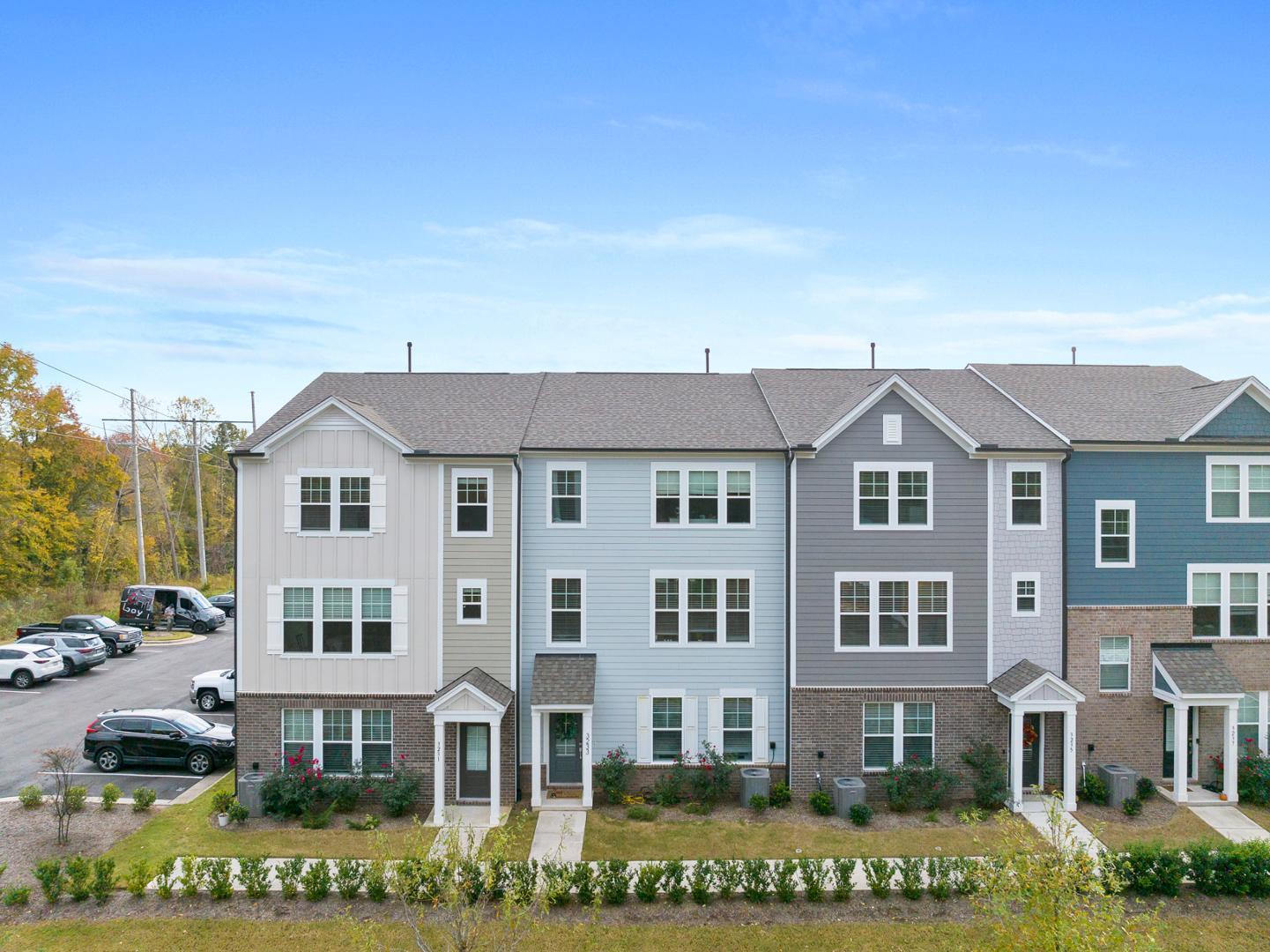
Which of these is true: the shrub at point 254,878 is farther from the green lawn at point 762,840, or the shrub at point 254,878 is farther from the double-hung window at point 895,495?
the double-hung window at point 895,495

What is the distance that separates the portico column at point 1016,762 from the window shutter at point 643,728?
8578 millimetres

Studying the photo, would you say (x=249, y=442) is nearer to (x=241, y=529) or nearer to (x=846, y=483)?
(x=241, y=529)

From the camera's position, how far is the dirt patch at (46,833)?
14320 millimetres

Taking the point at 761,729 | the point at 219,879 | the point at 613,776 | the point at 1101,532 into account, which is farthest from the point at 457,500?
the point at 1101,532

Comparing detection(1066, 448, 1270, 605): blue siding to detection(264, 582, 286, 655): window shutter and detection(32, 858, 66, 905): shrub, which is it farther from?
detection(32, 858, 66, 905): shrub

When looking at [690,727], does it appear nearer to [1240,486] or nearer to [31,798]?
[31,798]

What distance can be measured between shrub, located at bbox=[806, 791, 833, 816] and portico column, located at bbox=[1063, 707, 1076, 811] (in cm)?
551

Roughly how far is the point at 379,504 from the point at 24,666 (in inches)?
747

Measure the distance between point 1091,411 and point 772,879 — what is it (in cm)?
1495

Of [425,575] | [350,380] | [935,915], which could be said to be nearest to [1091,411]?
[935,915]

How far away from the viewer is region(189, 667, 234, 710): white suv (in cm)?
2409

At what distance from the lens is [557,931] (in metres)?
12.0

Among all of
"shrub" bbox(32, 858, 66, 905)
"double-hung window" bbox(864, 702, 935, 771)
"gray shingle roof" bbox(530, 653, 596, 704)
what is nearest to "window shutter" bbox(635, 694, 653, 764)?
"gray shingle roof" bbox(530, 653, 596, 704)

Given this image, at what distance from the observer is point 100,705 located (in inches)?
955
